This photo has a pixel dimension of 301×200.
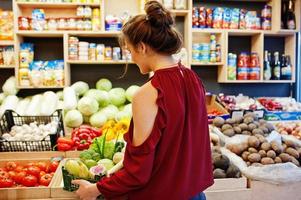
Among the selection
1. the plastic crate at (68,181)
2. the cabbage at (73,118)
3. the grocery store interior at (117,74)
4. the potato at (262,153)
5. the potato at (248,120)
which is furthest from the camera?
the cabbage at (73,118)

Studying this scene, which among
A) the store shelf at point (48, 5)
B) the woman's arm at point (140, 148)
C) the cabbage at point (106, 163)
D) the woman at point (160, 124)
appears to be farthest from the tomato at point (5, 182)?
the store shelf at point (48, 5)

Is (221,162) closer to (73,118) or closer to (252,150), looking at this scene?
(252,150)

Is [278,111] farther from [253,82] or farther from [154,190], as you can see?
[154,190]

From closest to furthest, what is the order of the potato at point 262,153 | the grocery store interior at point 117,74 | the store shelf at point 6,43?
the potato at point 262,153
the grocery store interior at point 117,74
the store shelf at point 6,43

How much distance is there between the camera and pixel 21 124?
2867 millimetres

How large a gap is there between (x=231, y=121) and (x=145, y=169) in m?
A: 1.76

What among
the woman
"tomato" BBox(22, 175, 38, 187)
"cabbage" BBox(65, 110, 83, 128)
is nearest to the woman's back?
the woman

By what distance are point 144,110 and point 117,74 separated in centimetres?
262

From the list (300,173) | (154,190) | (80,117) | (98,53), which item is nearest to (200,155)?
(154,190)

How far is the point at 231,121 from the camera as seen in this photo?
2.79 metres

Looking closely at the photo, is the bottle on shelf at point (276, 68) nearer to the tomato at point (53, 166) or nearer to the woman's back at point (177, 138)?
the tomato at point (53, 166)

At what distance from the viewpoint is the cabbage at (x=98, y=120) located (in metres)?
3.19

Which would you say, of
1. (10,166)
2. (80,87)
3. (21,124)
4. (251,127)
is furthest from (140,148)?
(80,87)

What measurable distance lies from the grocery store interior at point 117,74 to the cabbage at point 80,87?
0.04ft
